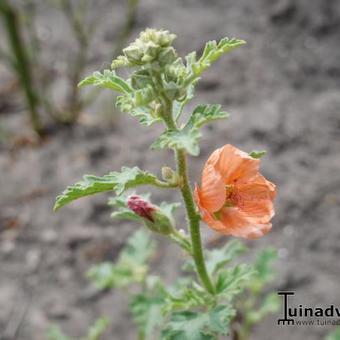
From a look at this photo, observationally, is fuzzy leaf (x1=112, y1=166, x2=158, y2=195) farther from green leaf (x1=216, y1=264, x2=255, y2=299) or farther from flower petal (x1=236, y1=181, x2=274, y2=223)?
green leaf (x1=216, y1=264, x2=255, y2=299)

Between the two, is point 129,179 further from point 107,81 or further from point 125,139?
point 125,139

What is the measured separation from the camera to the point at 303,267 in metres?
2.67

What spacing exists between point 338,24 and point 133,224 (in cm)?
192

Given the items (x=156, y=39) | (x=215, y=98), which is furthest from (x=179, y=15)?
(x=156, y=39)

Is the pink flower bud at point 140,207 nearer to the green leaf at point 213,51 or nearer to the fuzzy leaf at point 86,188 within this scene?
the fuzzy leaf at point 86,188

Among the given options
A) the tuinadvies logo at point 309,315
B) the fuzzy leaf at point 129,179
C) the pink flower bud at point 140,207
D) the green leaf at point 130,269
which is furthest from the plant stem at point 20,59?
the fuzzy leaf at point 129,179

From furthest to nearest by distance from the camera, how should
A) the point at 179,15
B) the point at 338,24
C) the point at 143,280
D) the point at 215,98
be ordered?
the point at 179,15, the point at 338,24, the point at 215,98, the point at 143,280

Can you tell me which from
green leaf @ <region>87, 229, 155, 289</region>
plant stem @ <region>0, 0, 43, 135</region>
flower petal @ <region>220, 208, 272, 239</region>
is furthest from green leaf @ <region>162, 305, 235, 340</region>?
plant stem @ <region>0, 0, 43, 135</region>

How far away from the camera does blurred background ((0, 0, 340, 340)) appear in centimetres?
277

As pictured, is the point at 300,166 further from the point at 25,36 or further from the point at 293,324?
the point at 25,36

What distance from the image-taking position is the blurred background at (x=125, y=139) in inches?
109

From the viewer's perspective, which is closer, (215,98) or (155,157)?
(155,157)

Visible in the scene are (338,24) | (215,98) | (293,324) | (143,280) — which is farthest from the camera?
(338,24)

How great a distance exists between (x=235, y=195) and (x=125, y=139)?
2075 mm
